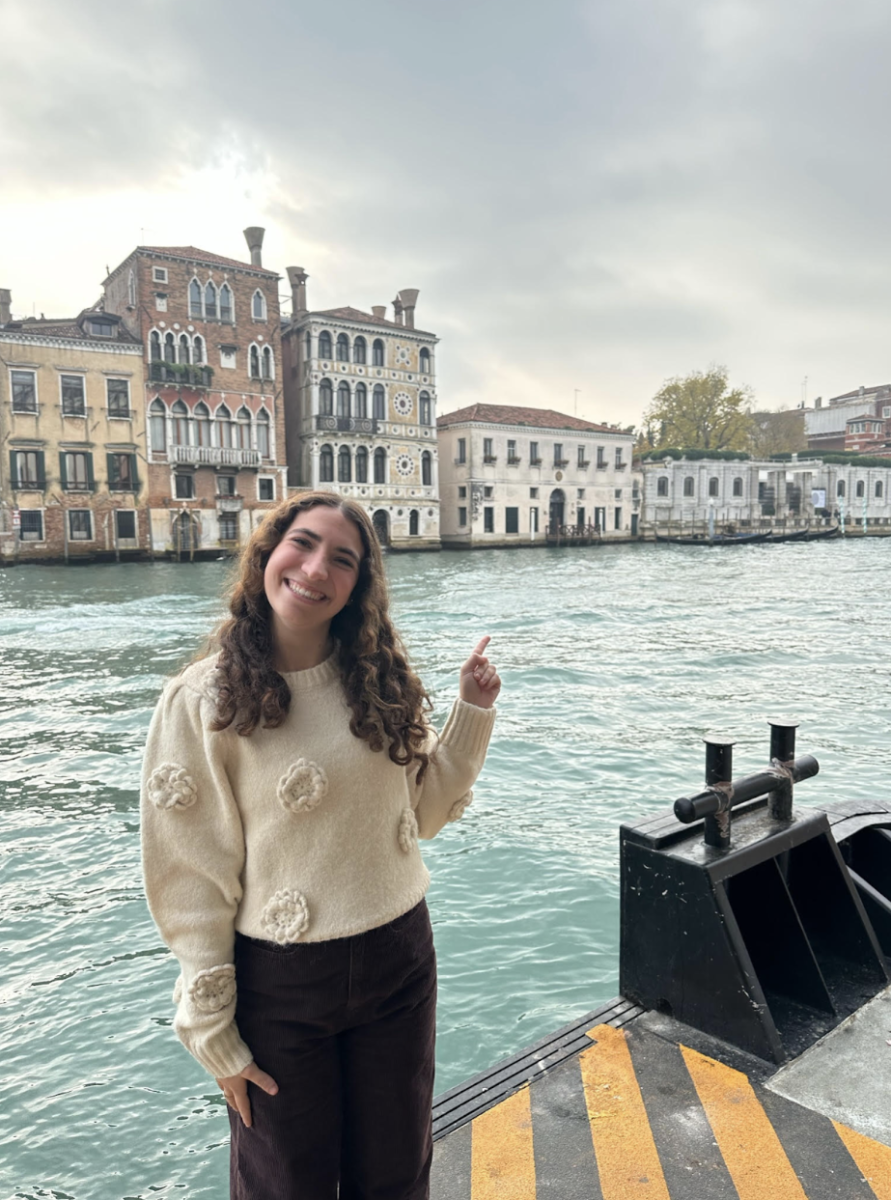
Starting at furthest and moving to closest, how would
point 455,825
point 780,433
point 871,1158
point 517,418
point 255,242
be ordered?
1. point 780,433
2. point 517,418
3. point 255,242
4. point 455,825
5. point 871,1158

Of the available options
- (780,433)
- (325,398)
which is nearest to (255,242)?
(325,398)

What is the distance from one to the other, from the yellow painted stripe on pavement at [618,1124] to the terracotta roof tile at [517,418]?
36.4 meters

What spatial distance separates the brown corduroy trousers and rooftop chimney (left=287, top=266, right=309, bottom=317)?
111 ft

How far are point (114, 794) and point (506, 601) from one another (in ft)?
37.8

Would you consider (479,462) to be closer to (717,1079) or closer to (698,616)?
(698,616)

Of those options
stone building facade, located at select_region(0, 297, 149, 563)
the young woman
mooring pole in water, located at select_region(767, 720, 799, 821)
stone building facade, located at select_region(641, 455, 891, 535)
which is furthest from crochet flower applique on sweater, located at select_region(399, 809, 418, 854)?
stone building facade, located at select_region(641, 455, 891, 535)

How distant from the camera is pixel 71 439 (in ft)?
90.8

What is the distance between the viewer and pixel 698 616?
14.2 metres

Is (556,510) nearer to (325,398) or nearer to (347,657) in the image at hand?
(325,398)

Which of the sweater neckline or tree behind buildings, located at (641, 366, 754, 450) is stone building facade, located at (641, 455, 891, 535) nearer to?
tree behind buildings, located at (641, 366, 754, 450)

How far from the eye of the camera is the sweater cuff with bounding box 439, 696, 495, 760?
5.03ft

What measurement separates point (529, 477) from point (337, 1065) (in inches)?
1510

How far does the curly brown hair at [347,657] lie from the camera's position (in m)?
1.29

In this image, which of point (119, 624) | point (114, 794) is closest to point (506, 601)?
point (119, 624)
